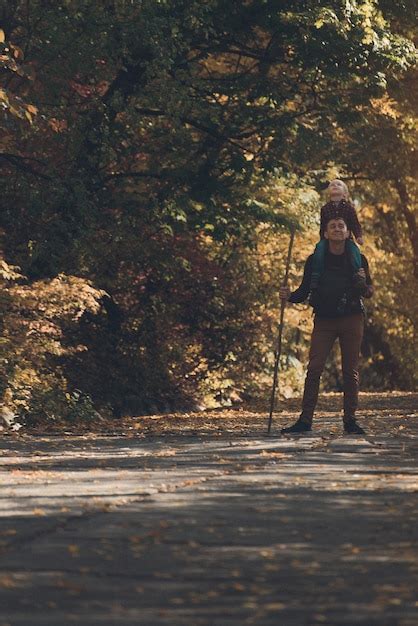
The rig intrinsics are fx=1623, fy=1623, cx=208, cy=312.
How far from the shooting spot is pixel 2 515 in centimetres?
839

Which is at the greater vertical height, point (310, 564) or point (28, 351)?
point (28, 351)

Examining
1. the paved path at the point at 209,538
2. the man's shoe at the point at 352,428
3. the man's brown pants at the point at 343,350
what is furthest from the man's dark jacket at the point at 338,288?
the paved path at the point at 209,538

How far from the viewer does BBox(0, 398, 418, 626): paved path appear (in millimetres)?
5754

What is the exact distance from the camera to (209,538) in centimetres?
758

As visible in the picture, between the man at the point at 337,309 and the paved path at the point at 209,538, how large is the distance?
2.52 meters

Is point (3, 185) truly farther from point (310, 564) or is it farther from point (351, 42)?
point (310, 564)

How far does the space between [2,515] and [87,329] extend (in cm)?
1874

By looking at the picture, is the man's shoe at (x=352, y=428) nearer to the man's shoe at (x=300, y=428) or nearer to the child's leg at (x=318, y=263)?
the man's shoe at (x=300, y=428)

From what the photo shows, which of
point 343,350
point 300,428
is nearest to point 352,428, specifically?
point 300,428

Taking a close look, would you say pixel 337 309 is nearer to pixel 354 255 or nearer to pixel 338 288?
pixel 338 288

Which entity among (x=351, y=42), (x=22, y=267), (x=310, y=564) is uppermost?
(x=351, y=42)

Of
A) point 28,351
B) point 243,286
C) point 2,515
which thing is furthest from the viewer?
point 243,286

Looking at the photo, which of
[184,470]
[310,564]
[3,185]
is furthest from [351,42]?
[310,564]

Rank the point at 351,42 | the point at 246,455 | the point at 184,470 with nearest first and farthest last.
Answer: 1. the point at 184,470
2. the point at 246,455
3. the point at 351,42
